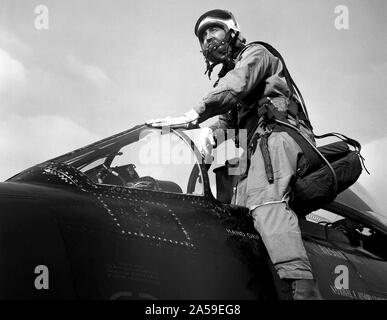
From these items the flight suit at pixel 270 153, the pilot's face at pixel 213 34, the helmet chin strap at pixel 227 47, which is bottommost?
the flight suit at pixel 270 153

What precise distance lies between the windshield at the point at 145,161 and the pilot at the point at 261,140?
0.53ft

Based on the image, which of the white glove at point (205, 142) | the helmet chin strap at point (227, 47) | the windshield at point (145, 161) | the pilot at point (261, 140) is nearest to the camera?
the pilot at point (261, 140)

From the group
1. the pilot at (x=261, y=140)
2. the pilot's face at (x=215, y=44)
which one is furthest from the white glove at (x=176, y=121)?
the pilot's face at (x=215, y=44)

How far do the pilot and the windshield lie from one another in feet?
0.53

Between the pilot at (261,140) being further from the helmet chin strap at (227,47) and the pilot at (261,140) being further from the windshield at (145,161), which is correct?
the windshield at (145,161)

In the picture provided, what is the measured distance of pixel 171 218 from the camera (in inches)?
123

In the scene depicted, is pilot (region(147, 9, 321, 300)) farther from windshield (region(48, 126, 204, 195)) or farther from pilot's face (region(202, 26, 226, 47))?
windshield (region(48, 126, 204, 195))

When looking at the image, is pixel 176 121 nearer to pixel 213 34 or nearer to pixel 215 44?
pixel 215 44

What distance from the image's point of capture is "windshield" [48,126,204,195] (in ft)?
11.4

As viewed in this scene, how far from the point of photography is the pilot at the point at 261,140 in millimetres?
3148

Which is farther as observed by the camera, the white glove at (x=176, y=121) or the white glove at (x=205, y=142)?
the white glove at (x=205, y=142)

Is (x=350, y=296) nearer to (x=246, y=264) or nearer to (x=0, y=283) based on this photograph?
(x=246, y=264)

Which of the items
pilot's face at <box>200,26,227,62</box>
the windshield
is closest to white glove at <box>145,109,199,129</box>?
the windshield

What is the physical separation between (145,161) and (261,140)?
2.71ft
